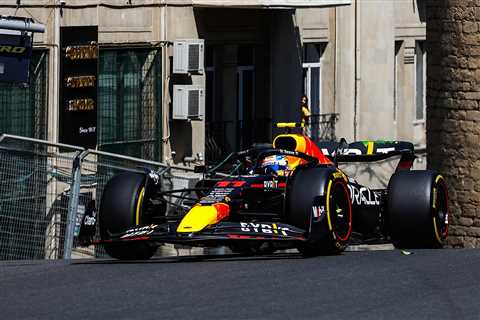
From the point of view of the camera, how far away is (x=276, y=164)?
16188 millimetres

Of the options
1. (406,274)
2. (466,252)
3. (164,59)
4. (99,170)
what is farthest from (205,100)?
(406,274)

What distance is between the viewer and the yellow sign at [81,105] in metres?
27.6

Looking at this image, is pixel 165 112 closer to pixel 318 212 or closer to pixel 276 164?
pixel 276 164

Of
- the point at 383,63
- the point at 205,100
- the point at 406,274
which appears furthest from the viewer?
the point at 383,63

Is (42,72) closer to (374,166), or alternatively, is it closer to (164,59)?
(164,59)

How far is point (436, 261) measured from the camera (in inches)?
567

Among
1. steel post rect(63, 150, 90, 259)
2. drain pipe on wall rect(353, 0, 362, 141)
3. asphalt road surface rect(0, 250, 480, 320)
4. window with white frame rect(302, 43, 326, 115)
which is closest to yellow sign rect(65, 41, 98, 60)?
window with white frame rect(302, 43, 326, 115)

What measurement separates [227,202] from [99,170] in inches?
184

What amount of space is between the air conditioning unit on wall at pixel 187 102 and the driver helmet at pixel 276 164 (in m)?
12.4

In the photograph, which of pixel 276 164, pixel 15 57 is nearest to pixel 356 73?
pixel 15 57

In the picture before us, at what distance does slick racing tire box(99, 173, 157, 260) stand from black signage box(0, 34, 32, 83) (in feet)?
29.8

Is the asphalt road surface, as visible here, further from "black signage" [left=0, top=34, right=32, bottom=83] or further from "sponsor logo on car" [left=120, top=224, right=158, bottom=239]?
"black signage" [left=0, top=34, right=32, bottom=83]

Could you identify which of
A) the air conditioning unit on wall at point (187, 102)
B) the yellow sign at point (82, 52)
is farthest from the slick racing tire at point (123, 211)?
the air conditioning unit on wall at point (187, 102)

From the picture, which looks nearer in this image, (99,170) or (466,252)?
(466,252)
